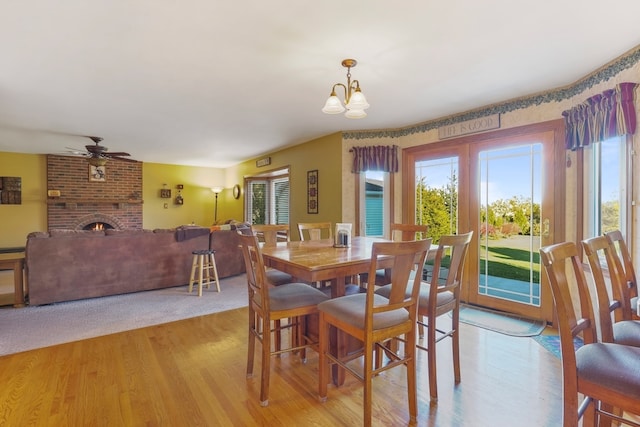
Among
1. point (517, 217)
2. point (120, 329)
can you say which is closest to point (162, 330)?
point (120, 329)

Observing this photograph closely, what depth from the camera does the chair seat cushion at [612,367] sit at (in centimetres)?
105

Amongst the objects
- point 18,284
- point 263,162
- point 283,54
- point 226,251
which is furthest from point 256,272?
point 263,162

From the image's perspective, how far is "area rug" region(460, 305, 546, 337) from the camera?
9.70 ft

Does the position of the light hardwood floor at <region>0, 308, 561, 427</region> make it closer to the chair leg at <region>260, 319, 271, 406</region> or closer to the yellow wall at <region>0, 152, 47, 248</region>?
the chair leg at <region>260, 319, 271, 406</region>

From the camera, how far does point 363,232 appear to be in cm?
464

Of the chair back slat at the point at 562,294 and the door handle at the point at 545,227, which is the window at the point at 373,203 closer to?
the door handle at the point at 545,227

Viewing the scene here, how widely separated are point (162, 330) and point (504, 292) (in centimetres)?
370

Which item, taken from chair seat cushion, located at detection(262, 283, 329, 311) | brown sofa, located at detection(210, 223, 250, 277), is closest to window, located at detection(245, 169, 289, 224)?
brown sofa, located at detection(210, 223, 250, 277)

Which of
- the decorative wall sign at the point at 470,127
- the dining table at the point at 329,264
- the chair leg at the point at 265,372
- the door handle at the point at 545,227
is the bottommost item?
the chair leg at the point at 265,372

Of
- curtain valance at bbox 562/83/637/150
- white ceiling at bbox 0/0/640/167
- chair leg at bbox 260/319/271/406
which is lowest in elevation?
chair leg at bbox 260/319/271/406

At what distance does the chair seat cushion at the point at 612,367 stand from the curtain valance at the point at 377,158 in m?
3.39

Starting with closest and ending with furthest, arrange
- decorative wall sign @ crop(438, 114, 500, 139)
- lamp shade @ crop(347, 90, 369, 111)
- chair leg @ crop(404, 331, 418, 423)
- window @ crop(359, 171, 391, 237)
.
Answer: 1. chair leg @ crop(404, 331, 418, 423)
2. lamp shade @ crop(347, 90, 369, 111)
3. decorative wall sign @ crop(438, 114, 500, 139)
4. window @ crop(359, 171, 391, 237)

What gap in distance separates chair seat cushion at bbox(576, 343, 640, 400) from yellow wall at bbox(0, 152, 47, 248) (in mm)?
8925

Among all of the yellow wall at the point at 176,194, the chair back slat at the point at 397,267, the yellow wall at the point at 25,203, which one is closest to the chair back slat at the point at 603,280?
the chair back slat at the point at 397,267
